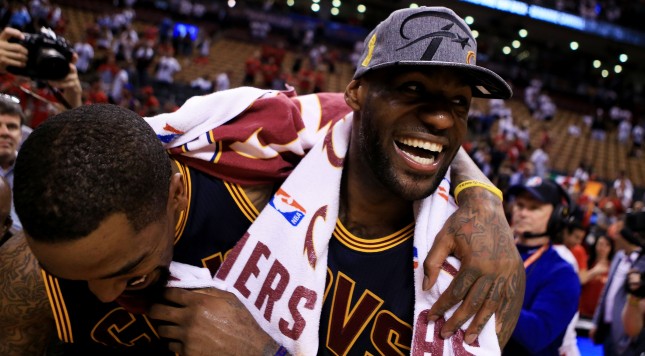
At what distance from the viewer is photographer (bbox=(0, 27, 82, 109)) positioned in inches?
76.0

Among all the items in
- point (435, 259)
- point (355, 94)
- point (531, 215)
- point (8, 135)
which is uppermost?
point (355, 94)

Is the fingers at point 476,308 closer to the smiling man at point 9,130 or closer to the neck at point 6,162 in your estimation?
the smiling man at point 9,130

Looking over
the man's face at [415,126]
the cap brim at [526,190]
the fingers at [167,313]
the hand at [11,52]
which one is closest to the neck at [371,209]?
the man's face at [415,126]

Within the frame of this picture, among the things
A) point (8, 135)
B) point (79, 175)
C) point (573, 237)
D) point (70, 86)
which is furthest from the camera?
point (573, 237)

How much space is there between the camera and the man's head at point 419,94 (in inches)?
52.4

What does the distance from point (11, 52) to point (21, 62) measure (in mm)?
48

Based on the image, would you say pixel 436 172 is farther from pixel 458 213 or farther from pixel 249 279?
pixel 249 279

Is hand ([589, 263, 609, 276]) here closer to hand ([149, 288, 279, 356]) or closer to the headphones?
the headphones

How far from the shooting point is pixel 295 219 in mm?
1458

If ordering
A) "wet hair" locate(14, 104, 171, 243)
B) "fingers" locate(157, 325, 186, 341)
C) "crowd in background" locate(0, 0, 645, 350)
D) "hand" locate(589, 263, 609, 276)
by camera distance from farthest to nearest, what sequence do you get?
"crowd in background" locate(0, 0, 645, 350)
"hand" locate(589, 263, 609, 276)
"fingers" locate(157, 325, 186, 341)
"wet hair" locate(14, 104, 171, 243)

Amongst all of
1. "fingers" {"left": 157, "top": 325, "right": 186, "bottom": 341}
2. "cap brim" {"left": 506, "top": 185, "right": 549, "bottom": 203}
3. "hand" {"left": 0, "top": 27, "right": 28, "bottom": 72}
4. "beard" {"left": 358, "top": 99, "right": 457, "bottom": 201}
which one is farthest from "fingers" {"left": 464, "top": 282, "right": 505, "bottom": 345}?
"hand" {"left": 0, "top": 27, "right": 28, "bottom": 72}

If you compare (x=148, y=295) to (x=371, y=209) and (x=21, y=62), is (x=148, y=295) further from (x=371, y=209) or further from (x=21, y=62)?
(x=21, y=62)

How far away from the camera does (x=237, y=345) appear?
46.1 inches

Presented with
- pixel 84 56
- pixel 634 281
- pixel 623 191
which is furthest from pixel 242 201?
pixel 623 191
